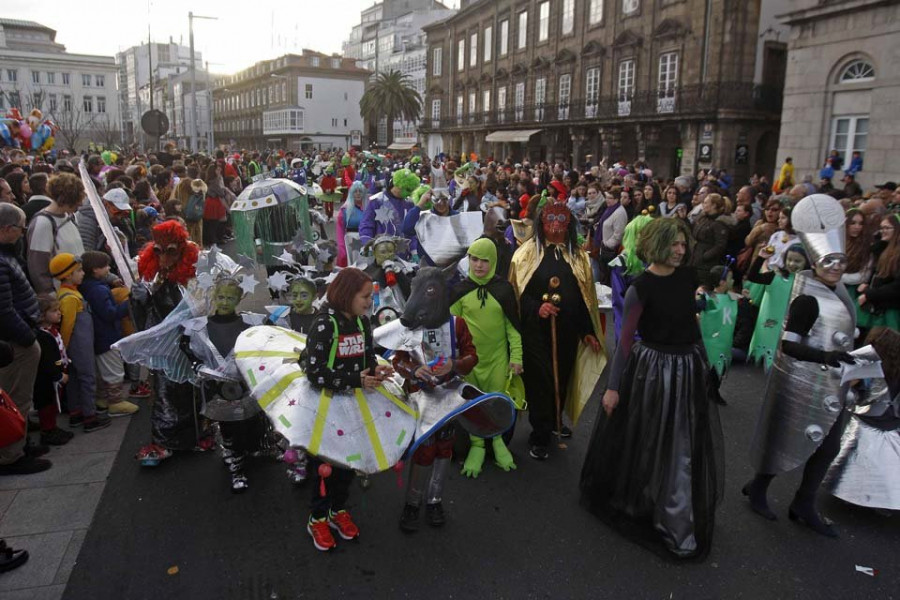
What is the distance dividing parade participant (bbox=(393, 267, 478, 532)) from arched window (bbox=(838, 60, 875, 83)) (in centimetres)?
1854

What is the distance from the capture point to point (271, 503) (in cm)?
466

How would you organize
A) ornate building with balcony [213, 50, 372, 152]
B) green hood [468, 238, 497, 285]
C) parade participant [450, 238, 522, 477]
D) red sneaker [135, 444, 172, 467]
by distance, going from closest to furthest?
green hood [468, 238, 497, 285]
parade participant [450, 238, 522, 477]
red sneaker [135, 444, 172, 467]
ornate building with balcony [213, 50, 372, 152]

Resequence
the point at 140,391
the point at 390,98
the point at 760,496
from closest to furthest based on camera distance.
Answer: the point at 760,496 < the point at 140,391 < the point at 390,98

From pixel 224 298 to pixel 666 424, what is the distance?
10.2 feet

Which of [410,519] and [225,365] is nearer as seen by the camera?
[410,519]

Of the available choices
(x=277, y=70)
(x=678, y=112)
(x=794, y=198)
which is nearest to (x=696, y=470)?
(x=794, y=198)

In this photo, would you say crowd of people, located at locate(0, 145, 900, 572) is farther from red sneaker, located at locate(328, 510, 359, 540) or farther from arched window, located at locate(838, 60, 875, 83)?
arched window, located at locate(838, 60, 875, 83)

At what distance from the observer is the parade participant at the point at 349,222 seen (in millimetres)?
9062

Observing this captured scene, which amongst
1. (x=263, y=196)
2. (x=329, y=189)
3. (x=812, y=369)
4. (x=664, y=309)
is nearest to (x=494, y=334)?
(x=664, y=309)

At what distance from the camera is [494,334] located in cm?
495

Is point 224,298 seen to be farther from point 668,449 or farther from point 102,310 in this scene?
point 668,449

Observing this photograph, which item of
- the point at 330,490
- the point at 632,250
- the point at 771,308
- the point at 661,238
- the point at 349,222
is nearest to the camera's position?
the point at 661,238

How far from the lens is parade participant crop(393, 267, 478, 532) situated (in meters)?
4.14

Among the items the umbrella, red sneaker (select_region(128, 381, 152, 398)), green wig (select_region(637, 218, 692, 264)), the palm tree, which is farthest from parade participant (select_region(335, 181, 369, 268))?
the palm tree
